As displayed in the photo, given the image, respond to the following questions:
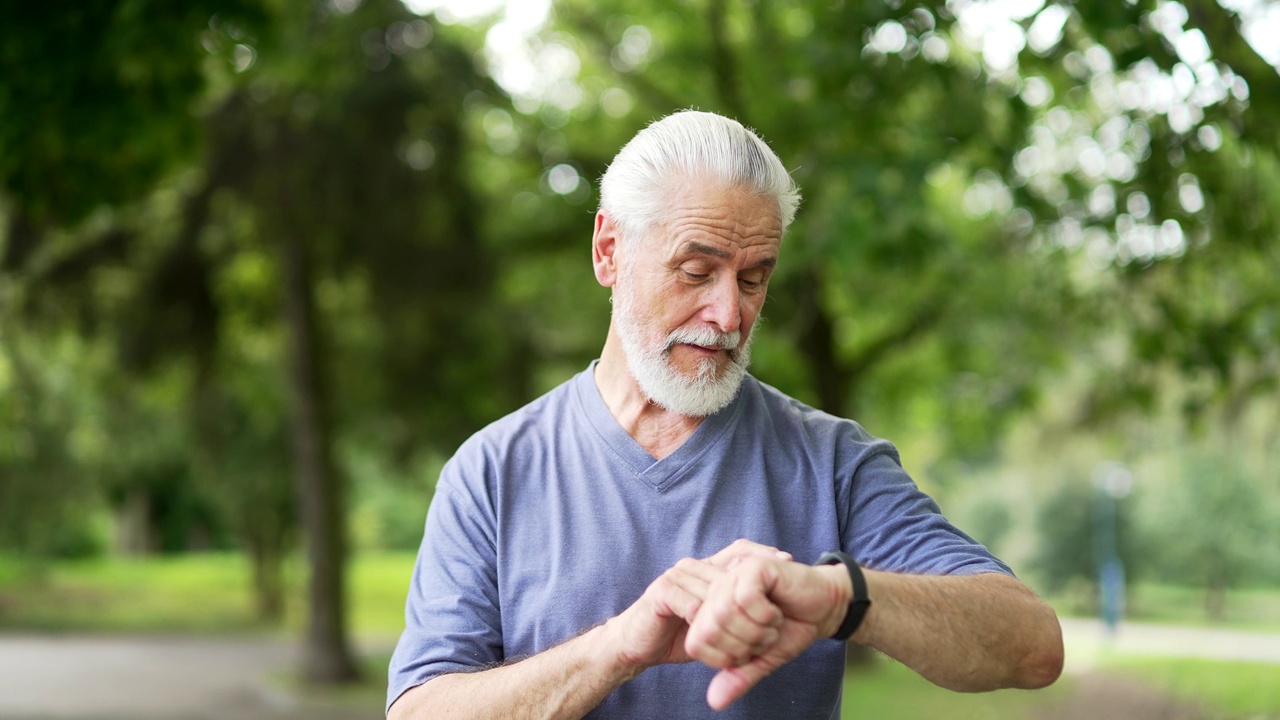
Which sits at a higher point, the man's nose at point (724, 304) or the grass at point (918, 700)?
the man's nose at point (724, 304)

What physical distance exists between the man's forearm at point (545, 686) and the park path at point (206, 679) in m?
11.1

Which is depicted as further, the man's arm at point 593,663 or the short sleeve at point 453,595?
the short sleeve at point 453,595

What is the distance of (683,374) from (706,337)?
0.08m

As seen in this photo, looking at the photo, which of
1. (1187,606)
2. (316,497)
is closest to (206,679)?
(316,497)

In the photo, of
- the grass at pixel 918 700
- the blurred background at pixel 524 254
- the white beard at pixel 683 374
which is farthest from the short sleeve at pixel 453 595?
the grass at pixel 918 700

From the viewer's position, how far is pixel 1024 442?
15.7 meters

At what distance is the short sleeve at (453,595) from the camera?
2117mm

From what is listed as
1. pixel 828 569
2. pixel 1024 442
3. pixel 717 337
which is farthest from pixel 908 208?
pixel 1024 442

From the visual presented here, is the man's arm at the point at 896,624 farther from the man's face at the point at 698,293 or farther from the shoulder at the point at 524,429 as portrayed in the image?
the shoulder at the point at 524,429

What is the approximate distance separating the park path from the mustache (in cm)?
1120

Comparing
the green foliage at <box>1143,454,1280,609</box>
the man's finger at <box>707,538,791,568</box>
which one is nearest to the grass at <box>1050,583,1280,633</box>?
the green foliage at <box>1143,454,1280,609</box>

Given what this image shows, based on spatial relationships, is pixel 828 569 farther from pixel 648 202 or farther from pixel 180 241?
pixel 180 241

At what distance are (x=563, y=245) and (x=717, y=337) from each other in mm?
11336

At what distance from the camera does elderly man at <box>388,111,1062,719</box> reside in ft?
6.67
